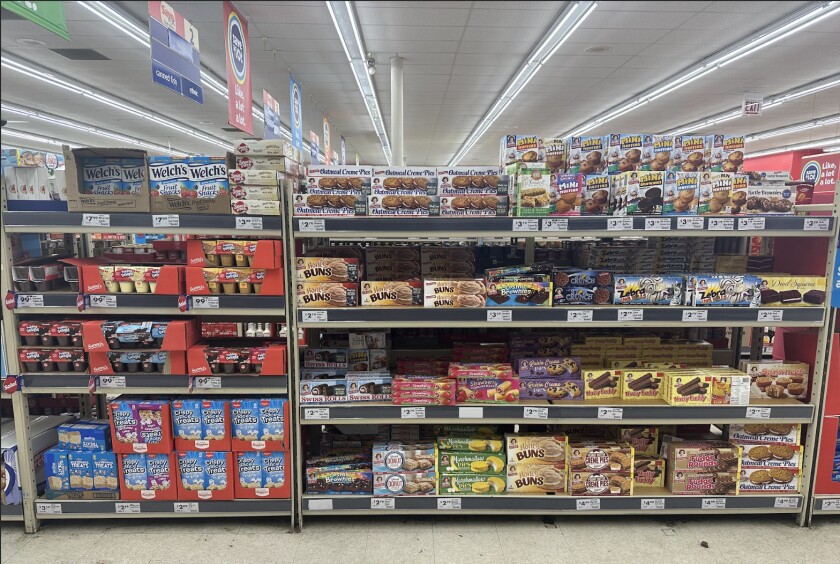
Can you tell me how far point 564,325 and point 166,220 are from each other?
7.54 feet

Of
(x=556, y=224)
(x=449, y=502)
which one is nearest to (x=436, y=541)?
(x=449, y=502)

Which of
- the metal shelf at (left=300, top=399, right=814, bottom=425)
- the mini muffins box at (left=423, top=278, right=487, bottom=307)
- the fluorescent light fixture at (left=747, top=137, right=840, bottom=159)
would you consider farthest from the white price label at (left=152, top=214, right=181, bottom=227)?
the fluorescent light fixture at (left=747, top=137, right=840, bottom=159)

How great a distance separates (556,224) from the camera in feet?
8.71

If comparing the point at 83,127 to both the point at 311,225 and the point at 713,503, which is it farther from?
the point at 713,503

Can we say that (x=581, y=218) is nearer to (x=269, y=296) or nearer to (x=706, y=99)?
(x=269, y=296)

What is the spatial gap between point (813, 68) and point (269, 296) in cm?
977

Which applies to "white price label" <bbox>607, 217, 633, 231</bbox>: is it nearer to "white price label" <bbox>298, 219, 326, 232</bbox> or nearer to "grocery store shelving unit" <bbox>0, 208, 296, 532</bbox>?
"white price label" <bbox>298, 219, 326, 232</bbox>

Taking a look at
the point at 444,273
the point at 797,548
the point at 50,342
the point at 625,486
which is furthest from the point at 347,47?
the point at 797,548

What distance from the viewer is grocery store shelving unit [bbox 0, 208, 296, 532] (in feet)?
8.71

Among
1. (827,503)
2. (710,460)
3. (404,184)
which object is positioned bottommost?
(827,503)

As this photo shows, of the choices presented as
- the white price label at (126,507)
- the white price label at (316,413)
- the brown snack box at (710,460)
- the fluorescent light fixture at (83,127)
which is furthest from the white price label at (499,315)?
the fluorescent light fixture at (83,127)

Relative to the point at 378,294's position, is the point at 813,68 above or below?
above

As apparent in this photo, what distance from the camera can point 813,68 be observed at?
8.00 metres

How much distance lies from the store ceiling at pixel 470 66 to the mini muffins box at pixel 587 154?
962 millimetres
